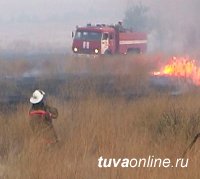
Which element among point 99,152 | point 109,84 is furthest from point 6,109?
point 109,84

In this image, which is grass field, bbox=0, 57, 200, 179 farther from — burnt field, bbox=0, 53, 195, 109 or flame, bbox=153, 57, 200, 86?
flame, bbox=153, 57, 200, 86

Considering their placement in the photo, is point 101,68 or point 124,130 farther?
point 101,68

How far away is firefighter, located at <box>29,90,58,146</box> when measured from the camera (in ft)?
24.0

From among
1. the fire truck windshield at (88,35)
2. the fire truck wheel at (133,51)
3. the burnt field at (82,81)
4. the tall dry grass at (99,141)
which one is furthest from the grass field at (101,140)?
the fire truck wheel at (133,51)

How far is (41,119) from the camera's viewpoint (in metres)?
7.38

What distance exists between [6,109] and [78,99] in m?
1.79

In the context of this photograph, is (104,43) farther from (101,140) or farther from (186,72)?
(101,140)

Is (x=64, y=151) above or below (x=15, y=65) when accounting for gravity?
above

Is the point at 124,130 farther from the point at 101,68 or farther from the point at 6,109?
the point at 101,68

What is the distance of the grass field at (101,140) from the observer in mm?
5969

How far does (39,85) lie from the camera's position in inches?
679

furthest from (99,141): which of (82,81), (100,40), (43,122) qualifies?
(100,40)

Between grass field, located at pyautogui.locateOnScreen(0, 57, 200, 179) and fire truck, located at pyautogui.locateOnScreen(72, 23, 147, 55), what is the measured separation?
12.7 m

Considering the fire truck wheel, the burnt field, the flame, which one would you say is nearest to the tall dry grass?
the burnt field
